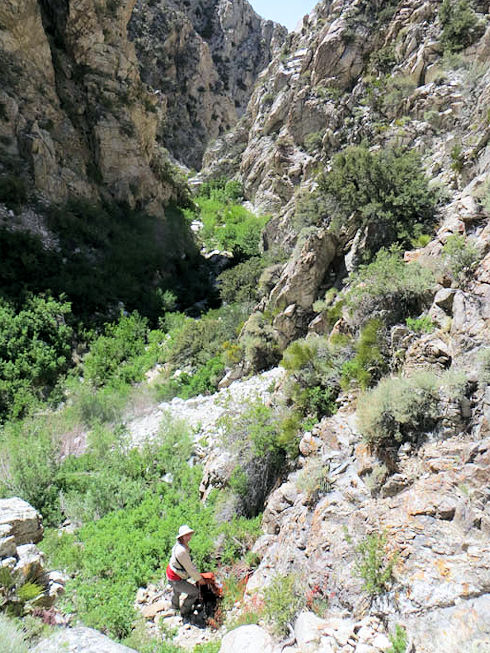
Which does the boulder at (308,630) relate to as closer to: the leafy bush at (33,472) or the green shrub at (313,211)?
the leafy bush at (33,472)

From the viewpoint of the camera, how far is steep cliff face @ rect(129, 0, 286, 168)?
33.8 metres

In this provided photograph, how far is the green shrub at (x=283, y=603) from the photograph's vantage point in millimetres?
2969

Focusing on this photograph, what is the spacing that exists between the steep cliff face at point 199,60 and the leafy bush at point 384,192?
2888 centimetres

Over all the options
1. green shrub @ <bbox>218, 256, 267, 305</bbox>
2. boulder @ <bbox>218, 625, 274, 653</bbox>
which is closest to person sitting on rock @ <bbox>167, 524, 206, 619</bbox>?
boulder @ <bbox>218, 625, 274, 653</bbox>

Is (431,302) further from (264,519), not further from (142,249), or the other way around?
(142,249)

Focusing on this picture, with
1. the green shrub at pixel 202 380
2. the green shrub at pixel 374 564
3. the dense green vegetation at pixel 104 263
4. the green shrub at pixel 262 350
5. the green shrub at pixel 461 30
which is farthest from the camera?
the green shrub at pixel 461 30

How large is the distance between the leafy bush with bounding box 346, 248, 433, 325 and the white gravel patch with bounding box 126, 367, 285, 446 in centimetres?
227

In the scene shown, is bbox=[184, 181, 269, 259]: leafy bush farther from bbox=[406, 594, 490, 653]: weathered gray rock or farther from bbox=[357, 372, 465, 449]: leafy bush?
bbox=[406, 594, 490, 653]: weathered gray rock

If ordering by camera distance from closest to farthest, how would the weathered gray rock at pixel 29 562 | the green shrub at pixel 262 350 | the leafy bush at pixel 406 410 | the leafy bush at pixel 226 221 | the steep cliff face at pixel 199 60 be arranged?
the weathered gray rock at pixel 29 562 → the leafy bush at pixel 406 410 → the green shrub at pixel 262 350 → the leafy bush at pixel 226 221 → the steep cliff face at pixel 199 60

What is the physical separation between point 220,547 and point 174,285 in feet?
40.0

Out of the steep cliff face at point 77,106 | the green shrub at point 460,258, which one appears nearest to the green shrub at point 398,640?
the green shrub at point 460,258

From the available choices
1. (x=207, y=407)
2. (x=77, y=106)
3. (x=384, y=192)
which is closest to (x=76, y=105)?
(x=77, y=106)

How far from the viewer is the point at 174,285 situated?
1559cm

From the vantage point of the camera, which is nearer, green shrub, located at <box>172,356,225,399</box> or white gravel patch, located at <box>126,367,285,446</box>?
white gravel patch, located at <box>126,367,285,446</box>
